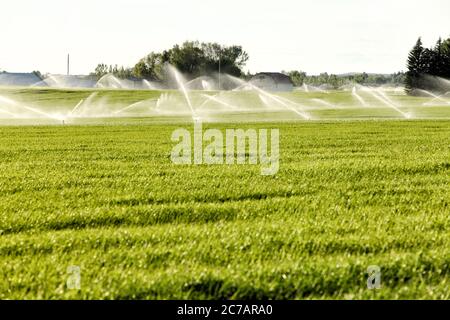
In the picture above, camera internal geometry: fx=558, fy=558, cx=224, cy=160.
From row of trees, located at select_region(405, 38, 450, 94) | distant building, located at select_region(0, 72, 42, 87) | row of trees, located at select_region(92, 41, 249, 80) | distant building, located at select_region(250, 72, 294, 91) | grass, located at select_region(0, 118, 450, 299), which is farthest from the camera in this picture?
distant building, located at select_region(250, 72, 294, 91)

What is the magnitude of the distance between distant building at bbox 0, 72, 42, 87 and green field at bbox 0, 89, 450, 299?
96.5m

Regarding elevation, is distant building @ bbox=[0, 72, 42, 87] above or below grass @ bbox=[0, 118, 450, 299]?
above

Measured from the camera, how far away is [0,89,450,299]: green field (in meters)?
3.10

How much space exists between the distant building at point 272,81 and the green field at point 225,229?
9463cm

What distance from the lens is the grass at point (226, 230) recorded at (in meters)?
3.10

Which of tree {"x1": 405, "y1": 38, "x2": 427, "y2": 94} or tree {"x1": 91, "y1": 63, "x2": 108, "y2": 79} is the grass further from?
tree {"x1": 91, "y1": 63, "x2": 108, "y2": 79}

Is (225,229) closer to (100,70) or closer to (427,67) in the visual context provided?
(427,67)

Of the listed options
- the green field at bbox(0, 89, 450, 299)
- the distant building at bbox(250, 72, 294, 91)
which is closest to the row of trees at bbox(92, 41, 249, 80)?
the distant building at bbox(250, 72, 294, 91)

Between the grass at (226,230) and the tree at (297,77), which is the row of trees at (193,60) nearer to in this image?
the tree at (297,77)

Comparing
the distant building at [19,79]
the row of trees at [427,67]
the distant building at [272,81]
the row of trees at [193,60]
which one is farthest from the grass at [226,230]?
the distant building at [19,79]

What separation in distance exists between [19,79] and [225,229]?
105 metres

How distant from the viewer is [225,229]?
4.23 metres

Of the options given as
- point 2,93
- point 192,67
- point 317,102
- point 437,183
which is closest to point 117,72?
point 192,67
